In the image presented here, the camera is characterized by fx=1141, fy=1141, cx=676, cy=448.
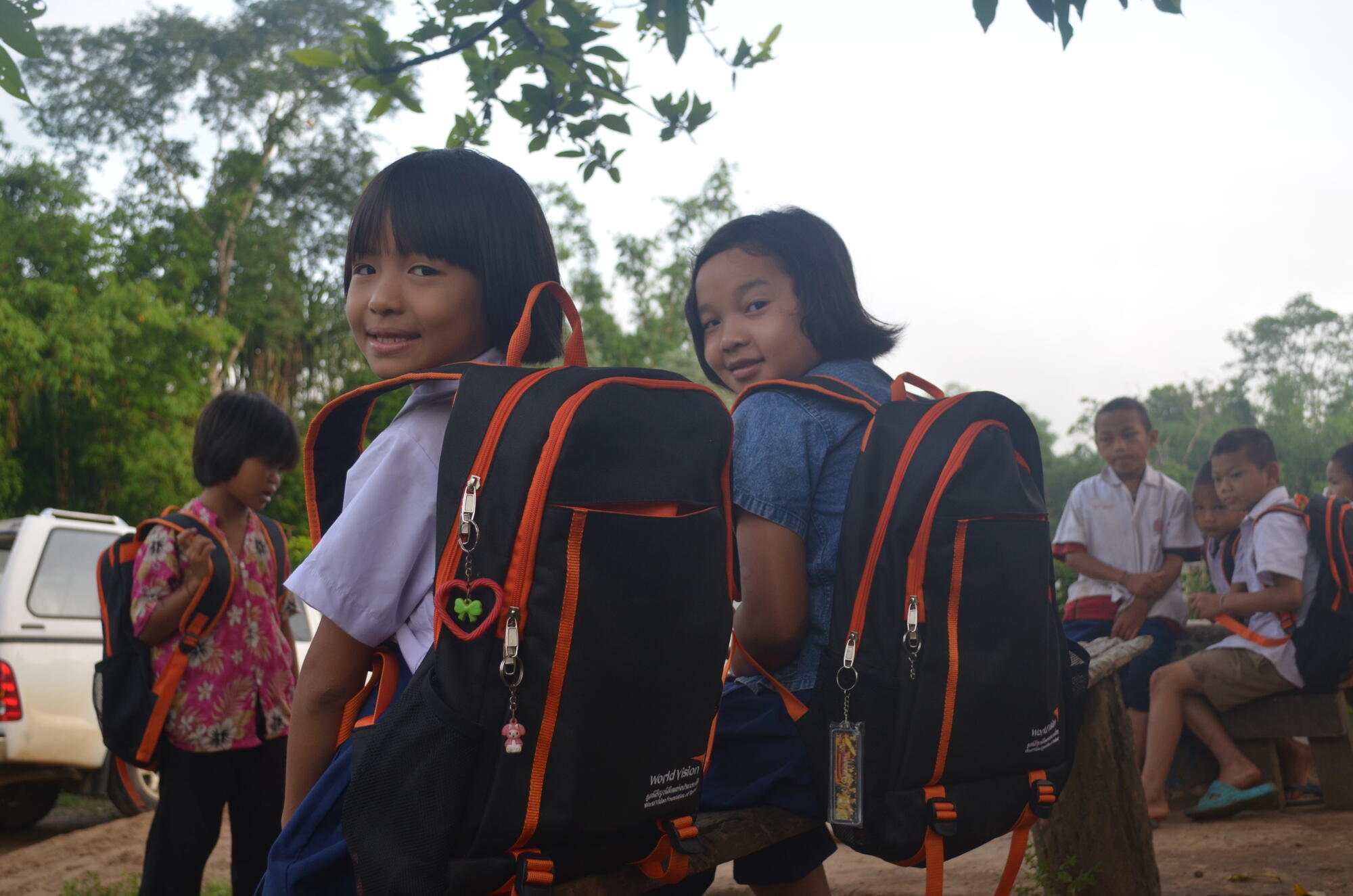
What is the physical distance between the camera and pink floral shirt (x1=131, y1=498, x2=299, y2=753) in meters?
3.16

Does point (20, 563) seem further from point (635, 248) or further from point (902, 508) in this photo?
point (635, 248)

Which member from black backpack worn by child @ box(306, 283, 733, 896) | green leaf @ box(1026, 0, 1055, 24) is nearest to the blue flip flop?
green leaf @ box(1026, 0, 1055, 24)

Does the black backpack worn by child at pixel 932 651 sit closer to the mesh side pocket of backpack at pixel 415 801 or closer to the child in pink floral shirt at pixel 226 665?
the mesh side pocket of backpack at pixel 415 801

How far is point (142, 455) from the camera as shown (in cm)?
1598

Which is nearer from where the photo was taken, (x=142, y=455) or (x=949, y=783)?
(x=949, y=783)

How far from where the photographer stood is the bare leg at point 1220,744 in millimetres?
5047

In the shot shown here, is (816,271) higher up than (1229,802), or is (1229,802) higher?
(816,271)

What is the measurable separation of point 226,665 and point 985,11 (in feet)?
8.67

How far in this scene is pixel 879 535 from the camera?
6.60ft

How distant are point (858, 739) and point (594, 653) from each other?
711mm

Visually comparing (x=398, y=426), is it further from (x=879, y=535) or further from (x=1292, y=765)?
(x=1292, y=765)

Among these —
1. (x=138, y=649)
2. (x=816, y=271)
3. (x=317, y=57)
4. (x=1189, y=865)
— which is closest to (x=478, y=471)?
(x=816, y=271)

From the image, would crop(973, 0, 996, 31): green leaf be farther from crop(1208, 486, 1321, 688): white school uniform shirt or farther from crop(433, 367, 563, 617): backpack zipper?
crop(1208, 486, 1321, 688): white school uniform shirt

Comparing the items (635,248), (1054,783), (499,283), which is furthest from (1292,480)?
(635,248)
